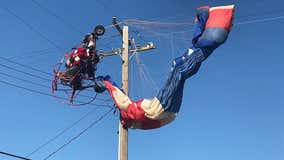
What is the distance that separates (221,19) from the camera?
1631 centimetres

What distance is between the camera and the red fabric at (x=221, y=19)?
53.4 ft

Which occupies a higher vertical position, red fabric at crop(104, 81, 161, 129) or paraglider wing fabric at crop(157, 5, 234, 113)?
paraglider wing fabric at crop(157, 5, 234, 113)

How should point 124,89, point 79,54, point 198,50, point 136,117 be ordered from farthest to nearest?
point 79,54 < point 124,89 < point 136,117 < point 198,50

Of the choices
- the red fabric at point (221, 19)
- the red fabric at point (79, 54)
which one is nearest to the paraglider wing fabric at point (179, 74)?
the red fabric at point (221, 19)

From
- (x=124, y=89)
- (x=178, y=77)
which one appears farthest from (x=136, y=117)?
(x=178, y=77)

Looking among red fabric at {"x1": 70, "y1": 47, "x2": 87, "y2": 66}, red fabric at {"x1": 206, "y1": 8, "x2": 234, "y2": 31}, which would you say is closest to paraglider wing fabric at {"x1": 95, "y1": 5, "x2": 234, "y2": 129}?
red fabric at {"x1": 206, "y1": 8, "x2": 234, "y2": 31}

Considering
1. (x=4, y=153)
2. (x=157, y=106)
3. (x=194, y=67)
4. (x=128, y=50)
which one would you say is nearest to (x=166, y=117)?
(x=157, y=106)

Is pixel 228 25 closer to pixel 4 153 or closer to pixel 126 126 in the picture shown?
pixel 126 126

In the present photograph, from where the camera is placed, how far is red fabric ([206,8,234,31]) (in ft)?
53.4

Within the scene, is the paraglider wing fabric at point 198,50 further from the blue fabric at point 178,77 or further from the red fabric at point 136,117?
the red fabric at point 136,117

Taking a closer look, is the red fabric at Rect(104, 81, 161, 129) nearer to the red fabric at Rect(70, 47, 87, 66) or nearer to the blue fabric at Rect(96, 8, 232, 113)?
the blue fabric at Rect(96, 8, 232, 113)

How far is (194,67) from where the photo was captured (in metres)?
16.3

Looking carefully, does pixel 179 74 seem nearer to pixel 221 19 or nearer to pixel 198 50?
pixel 198 50

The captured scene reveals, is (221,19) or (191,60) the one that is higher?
(221,19)
